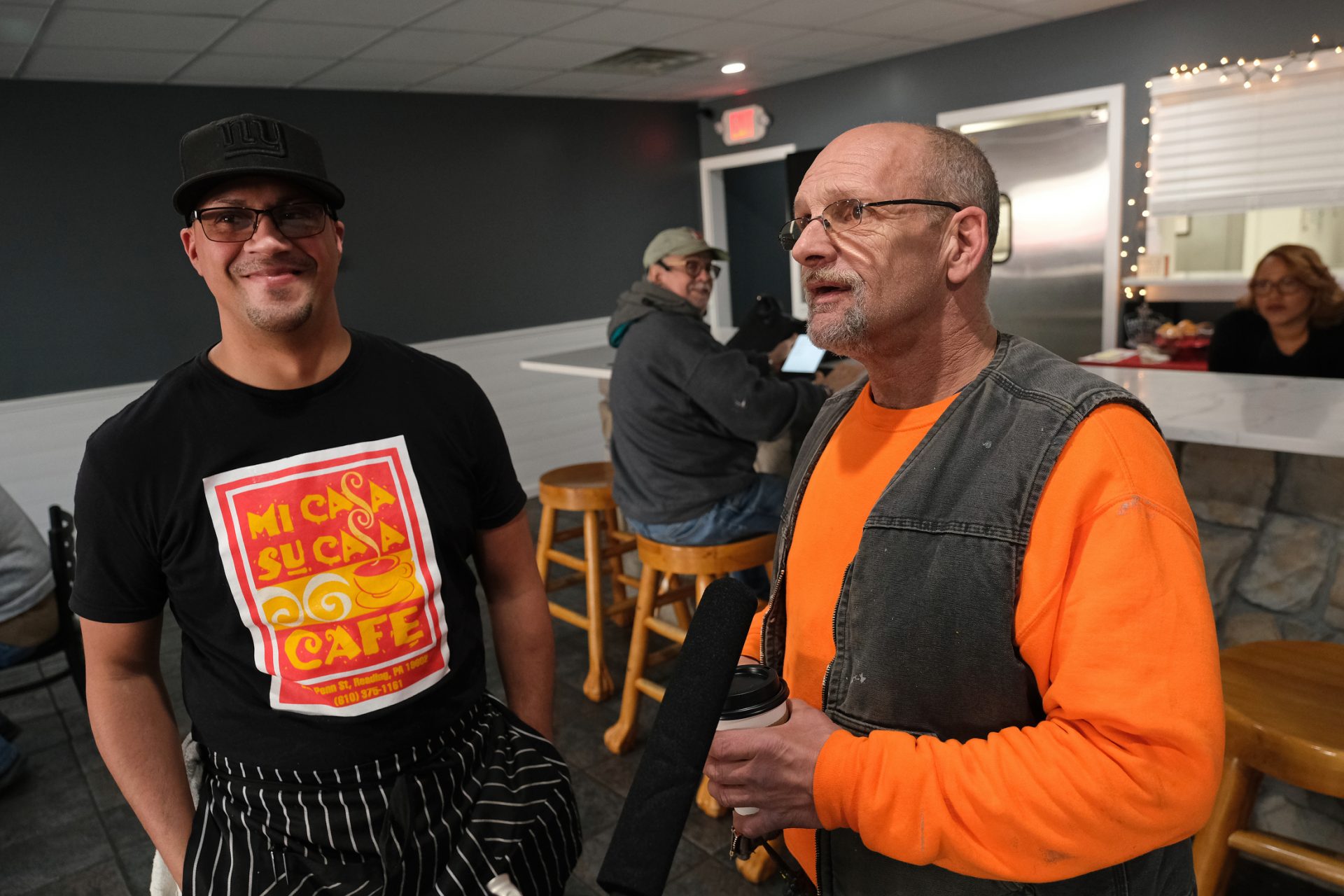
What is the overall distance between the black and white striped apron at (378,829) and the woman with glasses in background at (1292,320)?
3736 millimetres

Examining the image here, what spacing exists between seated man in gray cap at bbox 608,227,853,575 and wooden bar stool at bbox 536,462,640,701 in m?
0.41

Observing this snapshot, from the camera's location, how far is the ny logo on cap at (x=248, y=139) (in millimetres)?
1199

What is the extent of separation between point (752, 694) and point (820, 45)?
5.25 meters

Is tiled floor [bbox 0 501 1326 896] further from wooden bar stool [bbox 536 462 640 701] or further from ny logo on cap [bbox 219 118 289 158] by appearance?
ny logo on cap [bbox 219 118 289 158]

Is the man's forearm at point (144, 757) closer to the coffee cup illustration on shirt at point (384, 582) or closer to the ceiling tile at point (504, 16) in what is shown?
the coffee cup illustration on shirt at point (384, 582)

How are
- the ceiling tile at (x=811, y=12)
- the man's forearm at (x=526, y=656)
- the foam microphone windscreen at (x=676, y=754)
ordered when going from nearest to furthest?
the foam microphone windscreen at (x=676, y=754)
the man's forearm at (x=526, y=656)
the ceiling tile at (x=811, y=12)

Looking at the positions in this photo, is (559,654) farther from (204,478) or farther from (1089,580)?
(1089,580)

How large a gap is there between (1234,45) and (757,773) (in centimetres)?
523

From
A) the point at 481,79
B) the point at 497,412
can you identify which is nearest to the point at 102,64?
the point at 481,79

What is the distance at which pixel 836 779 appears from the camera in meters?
0.87

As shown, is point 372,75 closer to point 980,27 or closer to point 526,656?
point 980,27

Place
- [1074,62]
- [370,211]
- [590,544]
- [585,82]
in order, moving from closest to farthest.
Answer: [590,544] → [1074,62] → [370,211] → [585,82]

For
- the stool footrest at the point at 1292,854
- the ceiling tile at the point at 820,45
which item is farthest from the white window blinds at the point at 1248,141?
the stool footrest at the point at 1292,854

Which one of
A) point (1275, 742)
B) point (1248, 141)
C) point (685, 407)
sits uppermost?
point (1248, 141)
